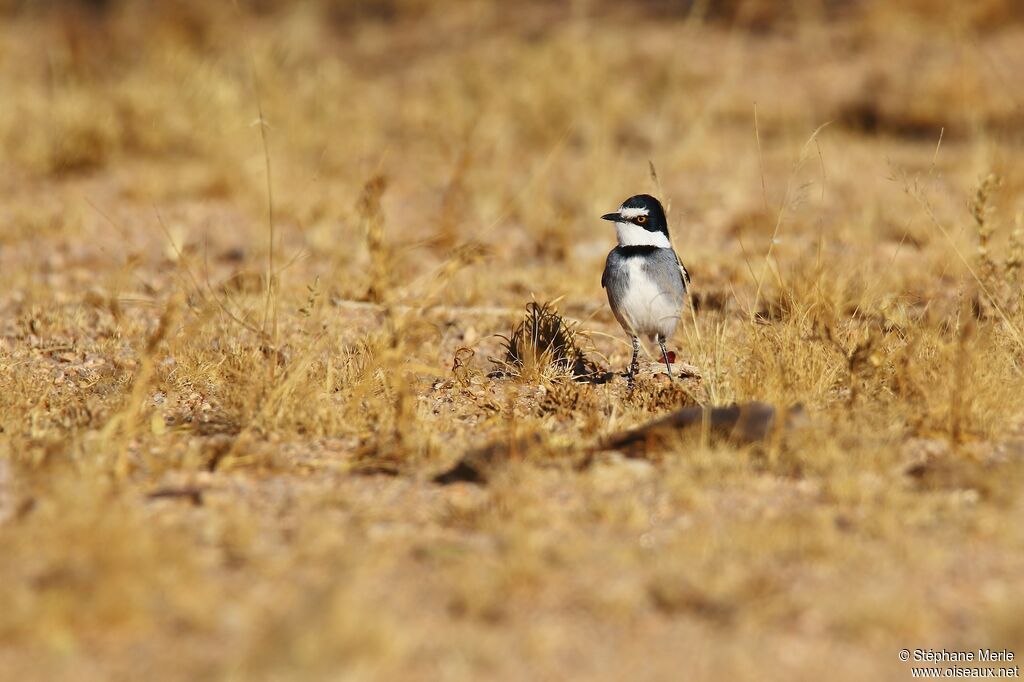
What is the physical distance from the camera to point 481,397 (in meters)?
4.65

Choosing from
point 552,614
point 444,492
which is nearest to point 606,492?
Answer: point 444,492

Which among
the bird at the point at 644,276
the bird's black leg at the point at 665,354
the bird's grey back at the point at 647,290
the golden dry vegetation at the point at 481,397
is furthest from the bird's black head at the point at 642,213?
the bird's black leg at the point at 665,354

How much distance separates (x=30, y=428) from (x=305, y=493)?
1.12m

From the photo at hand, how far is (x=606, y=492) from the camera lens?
3678 mm

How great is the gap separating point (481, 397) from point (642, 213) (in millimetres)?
945

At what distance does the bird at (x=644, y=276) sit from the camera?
470cm

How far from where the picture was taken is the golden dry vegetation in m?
2.89

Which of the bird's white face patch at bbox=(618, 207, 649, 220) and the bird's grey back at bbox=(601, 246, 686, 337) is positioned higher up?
the bird's white face patch at bbox=(618, 207, 649, 220)

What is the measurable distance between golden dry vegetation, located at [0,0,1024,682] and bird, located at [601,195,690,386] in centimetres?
16

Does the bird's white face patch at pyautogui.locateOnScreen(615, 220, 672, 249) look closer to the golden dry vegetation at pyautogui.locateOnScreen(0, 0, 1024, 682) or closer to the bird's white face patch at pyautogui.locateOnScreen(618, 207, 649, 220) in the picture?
the bird's white face patch at pyautogui.locateOnScreen(618, 207, 649, 220)

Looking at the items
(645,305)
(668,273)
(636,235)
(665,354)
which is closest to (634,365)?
(665,354)

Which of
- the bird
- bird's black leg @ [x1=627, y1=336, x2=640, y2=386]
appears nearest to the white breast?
the bird

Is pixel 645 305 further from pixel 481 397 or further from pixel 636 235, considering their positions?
pixel 481 397

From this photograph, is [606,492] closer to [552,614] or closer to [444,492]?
[444,492]
